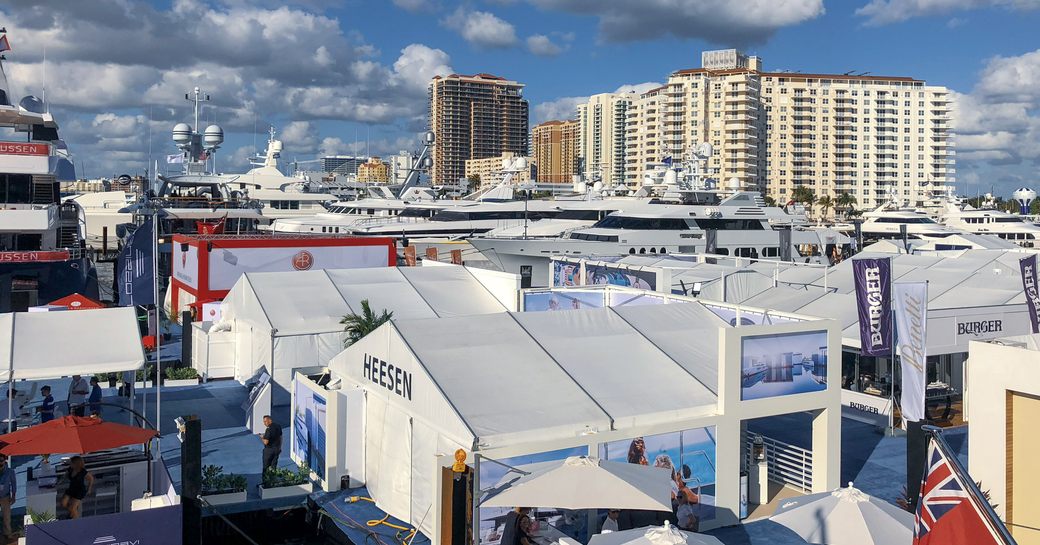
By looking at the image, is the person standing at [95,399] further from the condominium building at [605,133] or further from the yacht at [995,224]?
the condominium building at [605,133]

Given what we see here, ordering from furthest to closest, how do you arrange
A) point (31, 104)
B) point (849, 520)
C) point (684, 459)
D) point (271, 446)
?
point (31, 104), point (271, 446), point (684, 459), point (849, 520)

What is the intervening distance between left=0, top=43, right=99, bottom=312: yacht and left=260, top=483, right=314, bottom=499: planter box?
21.2 metres

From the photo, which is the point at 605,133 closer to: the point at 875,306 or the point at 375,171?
the point at 375,171

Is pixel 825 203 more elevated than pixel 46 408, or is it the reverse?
pixel 825 203

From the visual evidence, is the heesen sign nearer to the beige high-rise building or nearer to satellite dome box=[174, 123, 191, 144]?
satellite dome box=[174, 123, 191, 144]

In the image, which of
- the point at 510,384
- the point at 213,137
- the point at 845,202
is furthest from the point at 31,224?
the point at 845,202

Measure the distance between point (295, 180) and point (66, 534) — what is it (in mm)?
74287

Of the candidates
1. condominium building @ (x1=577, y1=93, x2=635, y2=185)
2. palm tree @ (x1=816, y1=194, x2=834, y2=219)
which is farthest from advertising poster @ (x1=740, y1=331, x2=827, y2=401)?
condominium building @ (x1=577, y1=93, x2=635, y2=185)

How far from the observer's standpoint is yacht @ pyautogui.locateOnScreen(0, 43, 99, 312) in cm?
3005

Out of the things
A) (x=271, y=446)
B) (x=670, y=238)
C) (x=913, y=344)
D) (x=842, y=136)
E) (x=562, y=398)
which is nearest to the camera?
(x=562, y=398)

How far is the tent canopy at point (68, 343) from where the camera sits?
537 inches

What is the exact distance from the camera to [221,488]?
12.6 meters

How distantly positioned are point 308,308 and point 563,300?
5.58m

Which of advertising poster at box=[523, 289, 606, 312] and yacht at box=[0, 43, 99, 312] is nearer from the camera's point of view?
advertising poster at box=[523, 289, 606, 312]
